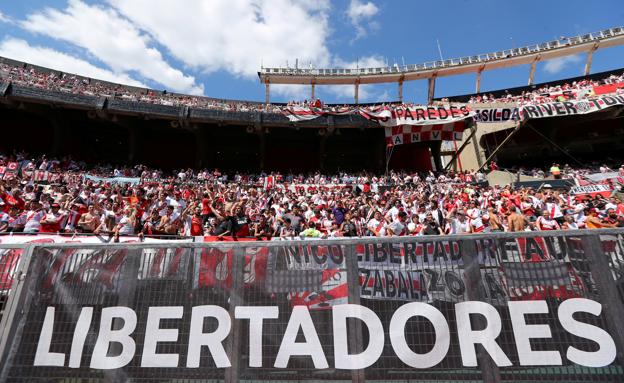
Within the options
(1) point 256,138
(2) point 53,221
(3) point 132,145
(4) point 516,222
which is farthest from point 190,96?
(4) point 516,222

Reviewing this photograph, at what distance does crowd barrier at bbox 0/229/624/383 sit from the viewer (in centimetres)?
258

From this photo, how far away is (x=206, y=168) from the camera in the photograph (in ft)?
79.0

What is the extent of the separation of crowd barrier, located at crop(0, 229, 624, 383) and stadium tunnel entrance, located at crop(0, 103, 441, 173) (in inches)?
795

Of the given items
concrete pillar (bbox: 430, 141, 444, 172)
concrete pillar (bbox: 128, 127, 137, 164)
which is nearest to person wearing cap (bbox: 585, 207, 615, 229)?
concrete pillar (bbox: 430, 141, 444, 172)

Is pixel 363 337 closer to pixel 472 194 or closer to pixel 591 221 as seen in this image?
pixel 591 221

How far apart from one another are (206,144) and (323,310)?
2357 cm

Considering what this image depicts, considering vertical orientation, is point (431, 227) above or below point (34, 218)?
below

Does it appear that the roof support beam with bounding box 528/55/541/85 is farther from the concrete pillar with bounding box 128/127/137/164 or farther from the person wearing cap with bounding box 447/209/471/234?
the concrete pillar with bounding box 128/127/137/164

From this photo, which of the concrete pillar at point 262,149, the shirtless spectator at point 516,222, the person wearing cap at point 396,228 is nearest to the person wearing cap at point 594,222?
the shirtless spectator at point 516,222

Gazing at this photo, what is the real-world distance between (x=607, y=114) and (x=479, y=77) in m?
12.6

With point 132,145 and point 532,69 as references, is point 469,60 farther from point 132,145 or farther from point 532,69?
point 132,145

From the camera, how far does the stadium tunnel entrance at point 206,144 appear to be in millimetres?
22484

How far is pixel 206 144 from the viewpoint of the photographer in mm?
24219

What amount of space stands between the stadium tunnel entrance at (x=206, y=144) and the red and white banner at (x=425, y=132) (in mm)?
2371
